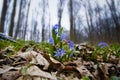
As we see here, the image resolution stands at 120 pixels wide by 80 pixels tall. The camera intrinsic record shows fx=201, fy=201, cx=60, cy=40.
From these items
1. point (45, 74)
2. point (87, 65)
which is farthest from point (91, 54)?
point (45, 74)

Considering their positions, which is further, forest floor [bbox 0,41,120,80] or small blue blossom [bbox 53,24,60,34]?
small blue blossom [bbox 53,24,60,34]

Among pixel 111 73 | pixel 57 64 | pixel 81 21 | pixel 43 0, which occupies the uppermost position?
pixel 43 0

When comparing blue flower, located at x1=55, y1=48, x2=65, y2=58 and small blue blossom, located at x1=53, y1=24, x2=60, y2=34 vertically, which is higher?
small blue blossom, located at x1=53, y1=24, x2=60, y2=34

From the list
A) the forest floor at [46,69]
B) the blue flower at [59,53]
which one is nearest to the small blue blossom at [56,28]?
the blue flower at [59,53]

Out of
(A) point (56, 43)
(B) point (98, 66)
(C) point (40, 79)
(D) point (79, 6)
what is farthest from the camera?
(D) point (79, 6)

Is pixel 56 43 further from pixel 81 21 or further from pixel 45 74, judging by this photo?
pixel 81 21

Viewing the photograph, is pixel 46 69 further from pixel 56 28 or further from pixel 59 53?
pixel 56 28

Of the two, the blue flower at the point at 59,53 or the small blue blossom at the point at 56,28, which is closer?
the blue flower at the point at 59,53

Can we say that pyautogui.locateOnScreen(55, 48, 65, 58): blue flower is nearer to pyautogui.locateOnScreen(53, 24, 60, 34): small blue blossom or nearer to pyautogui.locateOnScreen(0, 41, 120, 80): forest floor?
pyautogui.locateOnScreen(0, 41, 120, 80): forest floor

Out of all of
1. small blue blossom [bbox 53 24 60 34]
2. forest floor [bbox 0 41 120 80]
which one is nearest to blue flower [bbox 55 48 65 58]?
forest floor [bbox 0 41 120 80]

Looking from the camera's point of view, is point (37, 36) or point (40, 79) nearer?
point (40, 79)

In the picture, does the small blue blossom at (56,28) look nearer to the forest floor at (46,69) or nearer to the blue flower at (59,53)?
the blue flower at (59,53)
